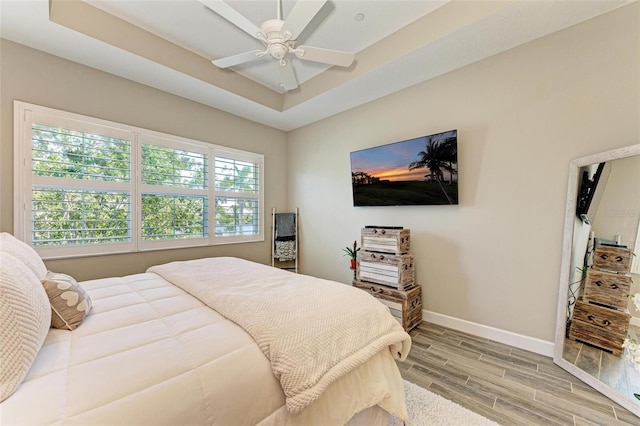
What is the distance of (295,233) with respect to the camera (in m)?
4.21

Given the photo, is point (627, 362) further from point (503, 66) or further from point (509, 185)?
point (503, 66)

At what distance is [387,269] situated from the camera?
275 cm

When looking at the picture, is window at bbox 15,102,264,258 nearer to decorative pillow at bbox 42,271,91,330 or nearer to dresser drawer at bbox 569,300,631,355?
decorative pillow at bbox 42,271,91,330

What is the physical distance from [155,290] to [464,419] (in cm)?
211

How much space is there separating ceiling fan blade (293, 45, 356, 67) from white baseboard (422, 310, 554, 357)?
2.67m

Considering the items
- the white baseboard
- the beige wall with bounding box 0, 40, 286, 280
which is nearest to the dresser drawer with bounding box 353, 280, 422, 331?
the white baseboard

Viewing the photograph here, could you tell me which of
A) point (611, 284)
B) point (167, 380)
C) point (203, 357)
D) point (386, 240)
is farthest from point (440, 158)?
point (167, 380)

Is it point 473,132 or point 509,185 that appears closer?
point 509,185

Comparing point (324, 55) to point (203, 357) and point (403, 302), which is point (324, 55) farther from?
point (403, 302)

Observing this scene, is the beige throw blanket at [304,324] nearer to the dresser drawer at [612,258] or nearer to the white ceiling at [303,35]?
the dresser drawer at [612,258]

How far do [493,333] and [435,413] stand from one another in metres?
1.29

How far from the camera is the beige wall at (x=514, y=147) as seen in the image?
6.35ft

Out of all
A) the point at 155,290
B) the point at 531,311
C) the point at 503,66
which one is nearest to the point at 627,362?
the point at 531,311

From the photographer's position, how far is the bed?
0.77 metres
